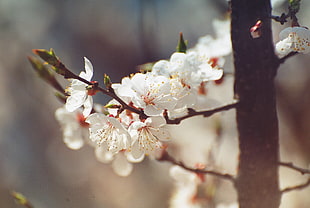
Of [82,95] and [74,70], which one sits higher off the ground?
[74,70]

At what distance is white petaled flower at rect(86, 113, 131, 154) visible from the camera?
0.36 metres

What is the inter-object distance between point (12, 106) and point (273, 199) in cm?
179

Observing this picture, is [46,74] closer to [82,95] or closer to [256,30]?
[82,95]

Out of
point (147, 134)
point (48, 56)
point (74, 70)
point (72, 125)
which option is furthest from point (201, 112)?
point (74, 70)

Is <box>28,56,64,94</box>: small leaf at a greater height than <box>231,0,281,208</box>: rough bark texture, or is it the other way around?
<box>231,0,281,208</box>: rough bark texture

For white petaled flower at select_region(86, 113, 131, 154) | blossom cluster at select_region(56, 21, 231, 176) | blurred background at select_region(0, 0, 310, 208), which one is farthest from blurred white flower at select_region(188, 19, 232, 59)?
blurred background at select_region(0, 0, 310, 208)

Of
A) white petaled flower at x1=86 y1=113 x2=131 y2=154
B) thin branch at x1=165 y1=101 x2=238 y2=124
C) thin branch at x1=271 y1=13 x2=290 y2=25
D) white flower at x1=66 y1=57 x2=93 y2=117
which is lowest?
white petaled flower at x1=86 y1=113 x2=131 y2=154

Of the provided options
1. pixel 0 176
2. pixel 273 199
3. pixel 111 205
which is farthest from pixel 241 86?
pixel 0 176

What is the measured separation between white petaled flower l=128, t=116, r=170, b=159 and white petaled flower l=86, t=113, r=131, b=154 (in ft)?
0.04

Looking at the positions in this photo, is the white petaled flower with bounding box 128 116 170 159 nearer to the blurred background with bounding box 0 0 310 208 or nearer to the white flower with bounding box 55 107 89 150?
the white flower with bounding box 55 107 89 150

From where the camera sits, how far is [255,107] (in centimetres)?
43

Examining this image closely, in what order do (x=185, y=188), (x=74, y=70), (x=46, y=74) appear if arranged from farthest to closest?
(x=74, y=70) → (x=185, y=188) → (x=46, y=74)

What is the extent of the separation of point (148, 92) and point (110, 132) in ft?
0.23

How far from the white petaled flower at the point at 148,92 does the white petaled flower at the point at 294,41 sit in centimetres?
15
